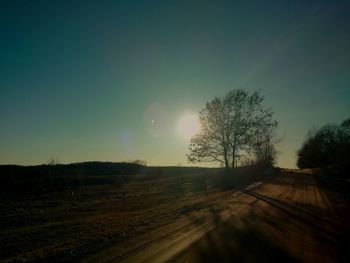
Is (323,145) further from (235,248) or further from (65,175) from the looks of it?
(235,248)

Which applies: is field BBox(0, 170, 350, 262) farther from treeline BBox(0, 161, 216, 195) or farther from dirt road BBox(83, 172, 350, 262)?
treeline BBox(0, 161, 216, 195)

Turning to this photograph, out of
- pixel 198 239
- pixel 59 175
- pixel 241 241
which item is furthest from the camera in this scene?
pixel 59 175

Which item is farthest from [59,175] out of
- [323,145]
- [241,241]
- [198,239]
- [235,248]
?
[323,145]

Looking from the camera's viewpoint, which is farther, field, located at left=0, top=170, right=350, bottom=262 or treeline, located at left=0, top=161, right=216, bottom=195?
treeline, located at left=0, top=161, right=216, bottom=195

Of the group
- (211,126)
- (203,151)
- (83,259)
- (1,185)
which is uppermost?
(211,126)

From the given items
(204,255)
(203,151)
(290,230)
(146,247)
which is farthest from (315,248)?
(203,151)

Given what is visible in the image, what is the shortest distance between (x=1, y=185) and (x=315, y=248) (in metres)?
45.7

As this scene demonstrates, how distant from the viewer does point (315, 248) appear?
8.95m

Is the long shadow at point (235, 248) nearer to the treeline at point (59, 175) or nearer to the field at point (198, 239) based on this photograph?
the field at point (198, 239)

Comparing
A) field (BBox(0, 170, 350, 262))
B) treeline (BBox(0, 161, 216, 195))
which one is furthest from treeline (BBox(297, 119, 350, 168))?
A: field (BBox(0, 170, 350, 262))

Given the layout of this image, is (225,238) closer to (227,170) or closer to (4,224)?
(4,224)

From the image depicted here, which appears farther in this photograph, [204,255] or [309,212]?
[309,212]

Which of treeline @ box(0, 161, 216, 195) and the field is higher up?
treeline @ box(0, 161, 216, 195)

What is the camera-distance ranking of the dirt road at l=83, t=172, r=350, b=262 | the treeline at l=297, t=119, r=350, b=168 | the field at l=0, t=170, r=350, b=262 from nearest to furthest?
the dirt road at l=83, t=172, r=350, b=262 → the field at l=0, t=170, r=350, b=262 → the treeline at l=297, t=119, r=350, b=168
